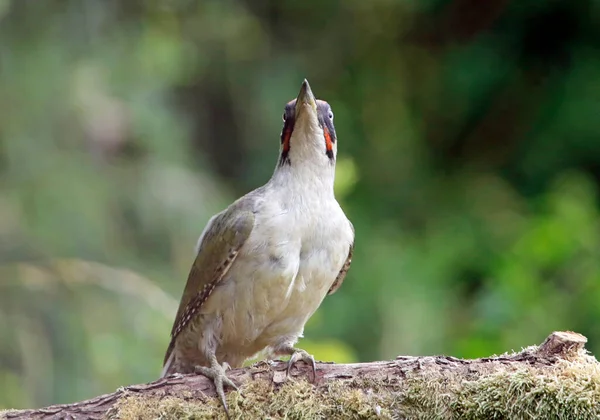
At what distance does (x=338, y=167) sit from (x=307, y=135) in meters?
0.65

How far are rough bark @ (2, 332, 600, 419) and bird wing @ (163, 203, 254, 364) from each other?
0.69 metres

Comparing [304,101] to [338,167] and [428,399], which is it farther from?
[428,399]

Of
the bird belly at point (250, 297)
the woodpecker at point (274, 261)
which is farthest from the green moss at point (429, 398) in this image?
the bird belly at point (250, 297)

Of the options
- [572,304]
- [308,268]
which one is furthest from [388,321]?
[308,268]

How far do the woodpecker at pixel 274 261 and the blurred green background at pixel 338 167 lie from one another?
0.62 metres

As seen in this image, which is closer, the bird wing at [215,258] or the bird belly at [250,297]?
the bird belly at [250,297]

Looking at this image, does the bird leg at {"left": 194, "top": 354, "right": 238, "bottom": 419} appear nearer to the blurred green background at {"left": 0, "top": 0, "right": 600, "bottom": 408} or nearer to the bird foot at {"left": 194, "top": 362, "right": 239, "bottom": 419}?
the bird foot at {"left": 194, "top": 362, "right": 239, "bottom": 419}

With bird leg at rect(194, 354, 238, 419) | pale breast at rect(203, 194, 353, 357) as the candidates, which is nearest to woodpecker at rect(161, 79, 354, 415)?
pale breast at rect(203, 194, 353, 357)

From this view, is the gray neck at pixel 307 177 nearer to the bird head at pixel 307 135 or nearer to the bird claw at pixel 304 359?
the bird head at pixel 307 135

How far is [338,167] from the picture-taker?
4801 mm

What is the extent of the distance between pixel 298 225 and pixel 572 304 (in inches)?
117

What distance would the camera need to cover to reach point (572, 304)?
241 inches

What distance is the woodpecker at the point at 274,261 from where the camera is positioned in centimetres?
383

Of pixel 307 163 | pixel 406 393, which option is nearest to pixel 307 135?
pixel 307 163
